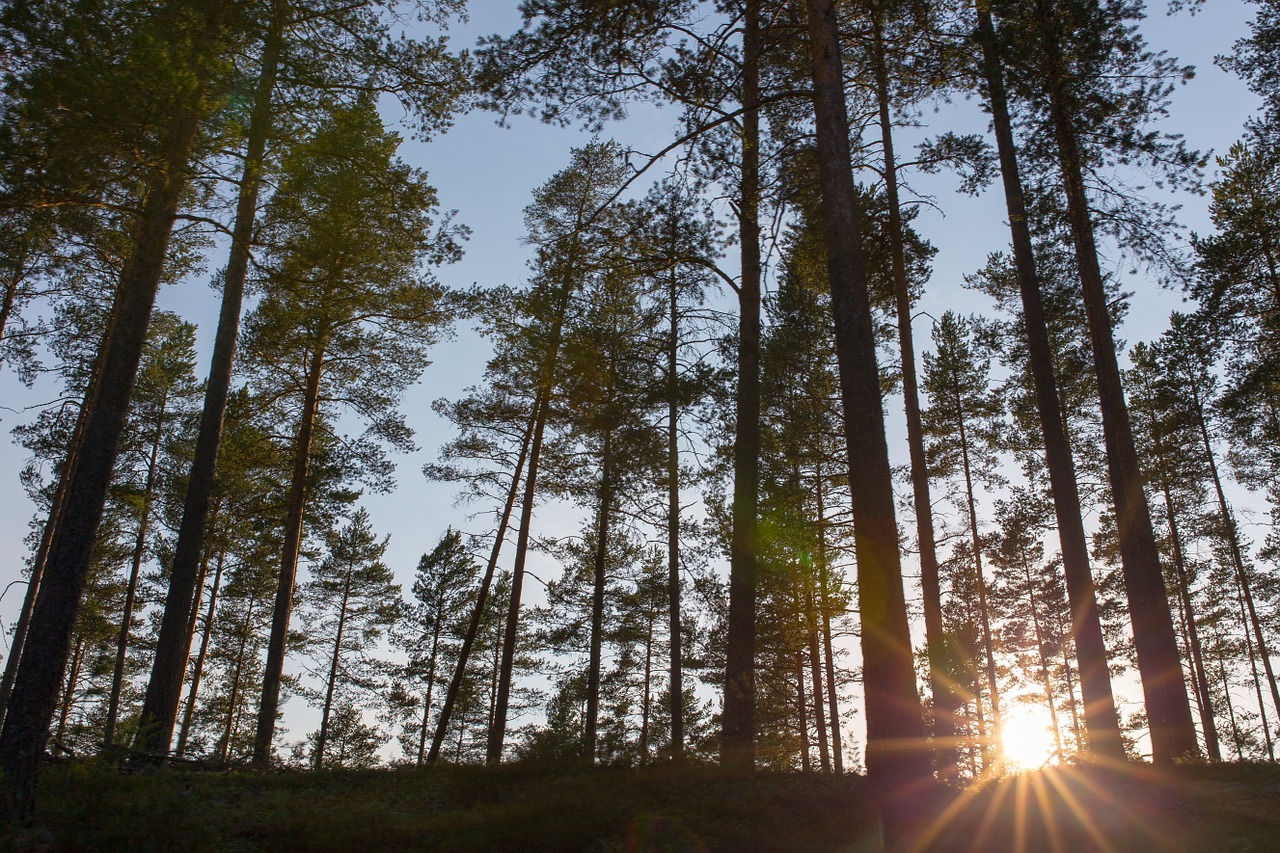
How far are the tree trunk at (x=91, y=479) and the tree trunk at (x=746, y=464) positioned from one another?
6620 millimetres

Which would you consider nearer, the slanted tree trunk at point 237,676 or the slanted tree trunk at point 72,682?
the slanted tree trunk at point 72,682

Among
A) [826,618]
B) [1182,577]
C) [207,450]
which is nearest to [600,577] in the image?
[826,618]

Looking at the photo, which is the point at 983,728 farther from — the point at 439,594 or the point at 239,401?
the point at 239,401

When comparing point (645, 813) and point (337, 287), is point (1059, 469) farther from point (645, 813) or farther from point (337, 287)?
point (337, 287)

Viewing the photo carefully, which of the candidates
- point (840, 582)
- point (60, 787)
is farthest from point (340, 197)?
point (840, 582)

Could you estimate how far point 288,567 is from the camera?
49.5 ft

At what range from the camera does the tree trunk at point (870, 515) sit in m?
6.61

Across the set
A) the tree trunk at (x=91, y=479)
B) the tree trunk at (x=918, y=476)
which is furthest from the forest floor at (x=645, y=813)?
the tree trunk at (x=918, y=476)

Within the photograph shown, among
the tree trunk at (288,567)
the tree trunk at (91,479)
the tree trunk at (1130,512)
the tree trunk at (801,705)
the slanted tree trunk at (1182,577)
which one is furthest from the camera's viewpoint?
the slanted tree trunk at (1182,577)

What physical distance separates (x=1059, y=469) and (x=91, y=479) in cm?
1228

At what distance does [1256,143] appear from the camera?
1388cm

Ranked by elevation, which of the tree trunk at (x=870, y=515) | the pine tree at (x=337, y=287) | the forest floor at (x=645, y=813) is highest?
the pine tree at (x=337, y=287)

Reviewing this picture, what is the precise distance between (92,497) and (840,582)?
55.9 feet

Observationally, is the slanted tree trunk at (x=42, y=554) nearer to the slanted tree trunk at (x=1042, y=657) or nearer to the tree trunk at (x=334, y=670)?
the tree trunk at (x=334, y=670)
